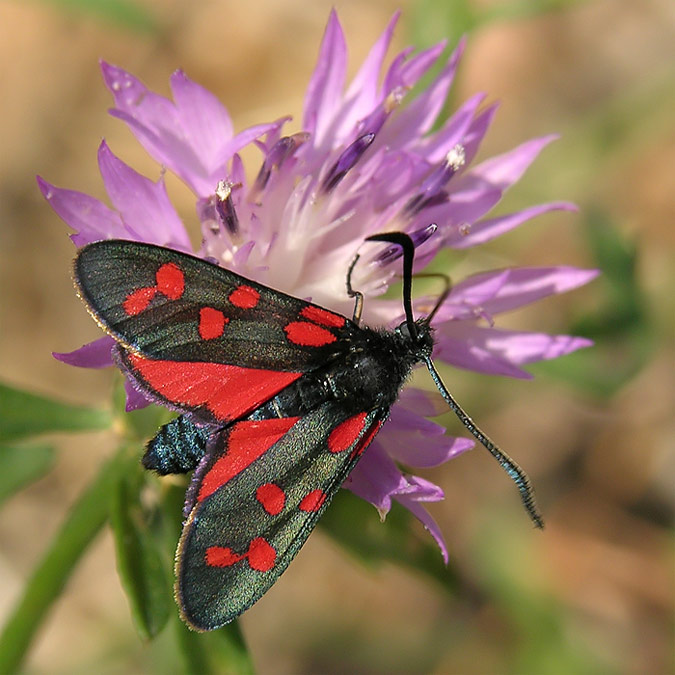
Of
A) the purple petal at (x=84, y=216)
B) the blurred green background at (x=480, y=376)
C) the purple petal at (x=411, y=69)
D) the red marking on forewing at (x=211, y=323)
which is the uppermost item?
the purple petal at (x=84, y=216)

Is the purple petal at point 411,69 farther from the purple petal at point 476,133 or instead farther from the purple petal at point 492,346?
the purple petal at point 492,346

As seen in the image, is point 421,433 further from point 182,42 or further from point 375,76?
point 182,42

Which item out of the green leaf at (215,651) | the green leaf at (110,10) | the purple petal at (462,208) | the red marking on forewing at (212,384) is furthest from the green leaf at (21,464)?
the green leaf at (110,10)

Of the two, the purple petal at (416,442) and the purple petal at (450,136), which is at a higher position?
the purple petal at (450,136)

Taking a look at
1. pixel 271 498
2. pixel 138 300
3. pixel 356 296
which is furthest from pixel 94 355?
pixel 356 296

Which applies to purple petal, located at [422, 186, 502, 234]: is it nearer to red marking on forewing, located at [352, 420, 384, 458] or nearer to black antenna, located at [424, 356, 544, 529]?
black antenna, located at [424, 356, 544, 529]

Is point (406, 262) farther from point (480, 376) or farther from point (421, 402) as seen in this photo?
point (480, 376)

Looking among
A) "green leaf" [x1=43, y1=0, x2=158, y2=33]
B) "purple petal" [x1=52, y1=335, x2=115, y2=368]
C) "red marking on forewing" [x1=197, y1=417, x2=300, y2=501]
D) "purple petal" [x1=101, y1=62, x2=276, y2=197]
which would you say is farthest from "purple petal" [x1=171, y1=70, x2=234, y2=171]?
"green leaf" [x1=43, y1=0, x2=158, y2=33]
